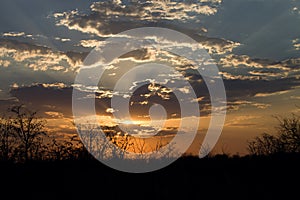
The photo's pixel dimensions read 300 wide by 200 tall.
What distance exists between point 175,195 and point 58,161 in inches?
300

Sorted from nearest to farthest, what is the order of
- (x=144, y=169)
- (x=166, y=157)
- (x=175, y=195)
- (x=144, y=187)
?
1. (x=175, y=195)
2. (x=144, y=187)
3. (x=144, y=169)
4. (x=166, y=157)

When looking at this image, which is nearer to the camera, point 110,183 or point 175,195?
point 175,195

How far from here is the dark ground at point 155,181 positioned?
42.7 feet

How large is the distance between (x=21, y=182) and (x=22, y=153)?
7766mm

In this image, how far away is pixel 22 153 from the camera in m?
21.8

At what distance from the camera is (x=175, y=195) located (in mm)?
13023

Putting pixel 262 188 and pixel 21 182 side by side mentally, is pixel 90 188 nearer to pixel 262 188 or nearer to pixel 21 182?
pixel 21 182

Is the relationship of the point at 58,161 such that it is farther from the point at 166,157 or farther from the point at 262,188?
the point at 262,188

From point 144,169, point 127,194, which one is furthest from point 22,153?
point 127,194

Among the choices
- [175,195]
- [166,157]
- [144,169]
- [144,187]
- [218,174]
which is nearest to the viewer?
[175,195]

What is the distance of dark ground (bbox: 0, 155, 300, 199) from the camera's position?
13.0 m

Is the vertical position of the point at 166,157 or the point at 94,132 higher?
the point at 94,132

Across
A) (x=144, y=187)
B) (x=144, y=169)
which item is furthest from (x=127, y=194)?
(x=144, y=169)

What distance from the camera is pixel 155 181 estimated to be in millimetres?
15297
